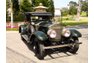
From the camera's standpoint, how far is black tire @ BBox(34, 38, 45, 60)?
198 cm

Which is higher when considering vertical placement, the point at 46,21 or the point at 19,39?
the point at 46,21

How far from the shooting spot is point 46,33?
2018 millimetres

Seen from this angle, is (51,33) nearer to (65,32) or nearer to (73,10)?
(65,32)

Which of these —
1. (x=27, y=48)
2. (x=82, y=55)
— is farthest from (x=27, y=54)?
(x=82, y=55)

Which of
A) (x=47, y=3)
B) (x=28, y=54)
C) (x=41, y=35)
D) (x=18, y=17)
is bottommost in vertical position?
(x=28, y=54)

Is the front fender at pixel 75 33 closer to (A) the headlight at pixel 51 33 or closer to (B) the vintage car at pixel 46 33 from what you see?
(B) the vintage car at pixel 46 33

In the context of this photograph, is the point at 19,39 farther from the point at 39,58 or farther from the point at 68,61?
the point at 68,61

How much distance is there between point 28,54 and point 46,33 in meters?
0.21

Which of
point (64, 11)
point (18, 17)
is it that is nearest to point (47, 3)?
point (64, 11)

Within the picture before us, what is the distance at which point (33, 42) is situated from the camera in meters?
2.04

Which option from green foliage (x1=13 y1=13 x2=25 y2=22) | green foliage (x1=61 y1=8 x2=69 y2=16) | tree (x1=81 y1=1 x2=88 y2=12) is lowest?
green foliage (x1=13 y1=13 x2=25 y2=22)

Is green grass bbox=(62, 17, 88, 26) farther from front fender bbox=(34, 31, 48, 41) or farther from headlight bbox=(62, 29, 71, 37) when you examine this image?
front fender bbox=(34, 31, 48, 41)

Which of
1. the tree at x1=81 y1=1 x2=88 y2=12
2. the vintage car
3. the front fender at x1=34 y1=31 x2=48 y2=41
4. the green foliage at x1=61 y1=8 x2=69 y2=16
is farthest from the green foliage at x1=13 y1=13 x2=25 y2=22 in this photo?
the tree at x1=81 y1=1 x2=88 y2=12
